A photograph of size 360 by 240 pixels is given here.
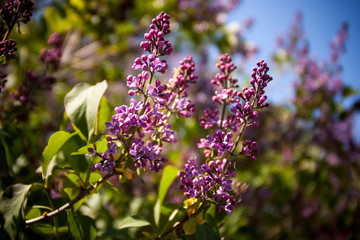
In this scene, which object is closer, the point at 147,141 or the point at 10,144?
the point at 147,141

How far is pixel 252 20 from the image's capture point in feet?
13.3

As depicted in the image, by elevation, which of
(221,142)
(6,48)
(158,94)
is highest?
(6,48)

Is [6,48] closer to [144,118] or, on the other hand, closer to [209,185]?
[144,118]

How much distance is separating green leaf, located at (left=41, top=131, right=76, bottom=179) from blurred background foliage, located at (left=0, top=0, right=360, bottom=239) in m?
0.71

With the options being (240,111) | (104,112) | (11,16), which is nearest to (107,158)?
(104,112)

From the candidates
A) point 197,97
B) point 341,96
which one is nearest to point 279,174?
point 197,97

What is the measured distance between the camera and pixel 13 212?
76 cm

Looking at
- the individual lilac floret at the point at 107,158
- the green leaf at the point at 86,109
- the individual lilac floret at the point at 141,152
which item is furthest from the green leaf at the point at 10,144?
the individual lilac floret at the point at 141,152

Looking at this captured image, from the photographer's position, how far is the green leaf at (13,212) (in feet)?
2.40

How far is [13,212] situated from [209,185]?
1.87 ft

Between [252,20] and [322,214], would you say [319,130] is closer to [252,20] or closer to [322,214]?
[322,214]

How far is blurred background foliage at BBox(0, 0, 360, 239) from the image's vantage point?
222cm

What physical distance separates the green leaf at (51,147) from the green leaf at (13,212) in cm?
9

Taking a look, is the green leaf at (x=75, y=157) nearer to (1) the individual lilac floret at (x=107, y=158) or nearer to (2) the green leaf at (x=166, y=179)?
(1) the individual lilac floret at (x=107, y=158)
